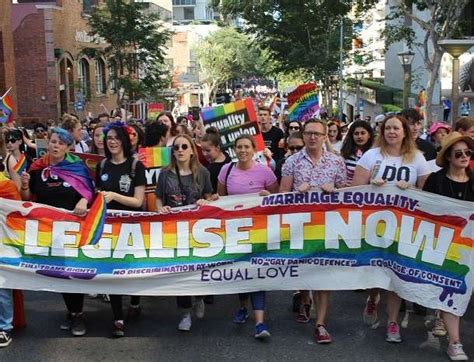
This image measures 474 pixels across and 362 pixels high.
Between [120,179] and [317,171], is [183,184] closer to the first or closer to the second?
[120,179]

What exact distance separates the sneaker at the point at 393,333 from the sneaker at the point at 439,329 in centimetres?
32

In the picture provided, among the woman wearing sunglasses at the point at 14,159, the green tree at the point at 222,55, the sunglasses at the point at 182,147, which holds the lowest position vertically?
the woman wearing sunglasses at the point at 14,159

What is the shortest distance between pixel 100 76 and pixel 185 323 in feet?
109

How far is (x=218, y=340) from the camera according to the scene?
18.3ft

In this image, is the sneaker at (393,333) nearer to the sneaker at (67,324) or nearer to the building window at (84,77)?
the sneaker at (67,324)

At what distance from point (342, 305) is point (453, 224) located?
1657 millimetres

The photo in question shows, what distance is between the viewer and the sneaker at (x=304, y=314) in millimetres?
6004

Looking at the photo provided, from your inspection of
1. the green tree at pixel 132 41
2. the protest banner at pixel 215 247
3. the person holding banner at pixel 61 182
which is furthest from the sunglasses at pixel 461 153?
the green tree at pixel 132 41

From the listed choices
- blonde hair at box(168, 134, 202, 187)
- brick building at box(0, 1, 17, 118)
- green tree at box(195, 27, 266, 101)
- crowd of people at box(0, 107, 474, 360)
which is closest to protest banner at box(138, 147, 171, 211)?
crowd of people at box(0, 107, 474, 360)

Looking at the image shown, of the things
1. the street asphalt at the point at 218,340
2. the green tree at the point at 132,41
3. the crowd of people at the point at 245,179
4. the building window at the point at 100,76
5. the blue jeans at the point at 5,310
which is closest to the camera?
the street asphalt at the point at 218,340

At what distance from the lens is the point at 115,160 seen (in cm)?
589

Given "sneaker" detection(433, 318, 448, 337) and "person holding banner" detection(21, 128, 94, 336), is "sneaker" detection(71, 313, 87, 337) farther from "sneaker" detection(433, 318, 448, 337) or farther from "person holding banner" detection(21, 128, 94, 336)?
"sneaker" detection(433, 318, 448, 337)

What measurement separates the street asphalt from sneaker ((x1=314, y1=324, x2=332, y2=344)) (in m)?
0.05

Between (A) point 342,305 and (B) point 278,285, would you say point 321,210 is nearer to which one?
(B) point 278,285
